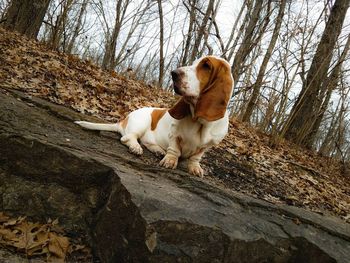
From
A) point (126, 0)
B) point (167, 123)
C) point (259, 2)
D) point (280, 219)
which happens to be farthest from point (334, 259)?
point (126, 0)

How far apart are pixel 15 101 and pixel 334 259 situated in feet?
10.8

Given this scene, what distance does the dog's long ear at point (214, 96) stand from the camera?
277 centimetres

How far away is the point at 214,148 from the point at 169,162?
6.08 feet

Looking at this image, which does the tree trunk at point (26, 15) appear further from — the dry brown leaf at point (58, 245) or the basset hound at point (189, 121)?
the dry brown leaf at point (58, 245)

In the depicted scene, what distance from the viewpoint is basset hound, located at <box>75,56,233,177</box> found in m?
2.77

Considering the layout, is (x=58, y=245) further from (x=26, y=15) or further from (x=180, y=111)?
Result: (x=26, y=15)

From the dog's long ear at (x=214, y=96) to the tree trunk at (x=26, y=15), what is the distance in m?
6.16

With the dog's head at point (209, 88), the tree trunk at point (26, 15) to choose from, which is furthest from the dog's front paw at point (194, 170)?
the tree trunk at point (26, 15)

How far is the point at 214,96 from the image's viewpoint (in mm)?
2770

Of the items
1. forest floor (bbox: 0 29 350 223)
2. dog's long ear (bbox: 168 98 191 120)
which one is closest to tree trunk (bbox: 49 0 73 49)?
forest floor (bbox: 0 29 350 223)

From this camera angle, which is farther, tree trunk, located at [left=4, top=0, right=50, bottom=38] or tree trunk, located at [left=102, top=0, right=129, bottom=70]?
tree trunk, located at [left=102, top=0, right=129, bottom=70]

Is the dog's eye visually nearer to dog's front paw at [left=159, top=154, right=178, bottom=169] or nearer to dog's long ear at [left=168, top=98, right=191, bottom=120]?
dog's long ear at [left=168, top=98, right=191, bottom=120]

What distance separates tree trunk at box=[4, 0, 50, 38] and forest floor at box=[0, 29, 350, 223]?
873 mm

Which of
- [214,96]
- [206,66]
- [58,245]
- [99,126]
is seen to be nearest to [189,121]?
[214,96]
